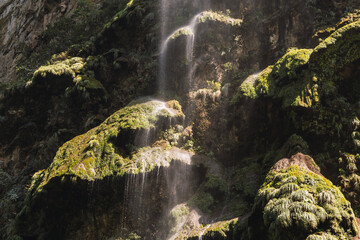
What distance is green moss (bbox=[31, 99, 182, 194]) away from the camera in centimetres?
1179

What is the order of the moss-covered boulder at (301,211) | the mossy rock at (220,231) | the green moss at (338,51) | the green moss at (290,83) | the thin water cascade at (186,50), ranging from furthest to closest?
1. the thin water cascade at (186,50)
2. the green moss at (290,83)
3. the green moss at (338,51)
4. the mossy rock at (220,231)
5. the moss-covered boulder at (301,211)

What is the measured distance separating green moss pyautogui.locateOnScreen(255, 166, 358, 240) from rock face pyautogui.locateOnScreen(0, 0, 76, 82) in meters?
27.8

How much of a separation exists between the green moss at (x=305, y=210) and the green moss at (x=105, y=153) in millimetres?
6248

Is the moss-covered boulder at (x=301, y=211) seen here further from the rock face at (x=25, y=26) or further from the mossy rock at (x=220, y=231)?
the rock face at (x=25, y=26)

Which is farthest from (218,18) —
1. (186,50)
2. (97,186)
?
(97,186)

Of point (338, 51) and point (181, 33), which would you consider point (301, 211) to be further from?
point (181, 33)

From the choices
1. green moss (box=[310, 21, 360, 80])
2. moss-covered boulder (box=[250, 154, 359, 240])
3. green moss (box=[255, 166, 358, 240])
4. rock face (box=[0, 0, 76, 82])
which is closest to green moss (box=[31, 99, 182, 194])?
moss-covered boulder (box=[250, 154, 359, 240])

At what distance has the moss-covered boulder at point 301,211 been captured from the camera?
625 cm

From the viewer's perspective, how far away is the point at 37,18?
31906mm

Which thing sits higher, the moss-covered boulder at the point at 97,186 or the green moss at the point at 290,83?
the green moss at the point at 290,83

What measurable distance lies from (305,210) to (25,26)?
37967 mm

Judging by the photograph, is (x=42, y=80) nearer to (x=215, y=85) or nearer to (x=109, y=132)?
(x=109, y=132)

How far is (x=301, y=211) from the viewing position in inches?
254

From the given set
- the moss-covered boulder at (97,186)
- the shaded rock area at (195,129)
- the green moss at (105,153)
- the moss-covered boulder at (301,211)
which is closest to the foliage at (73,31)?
the shaded rock area at (195,129)
